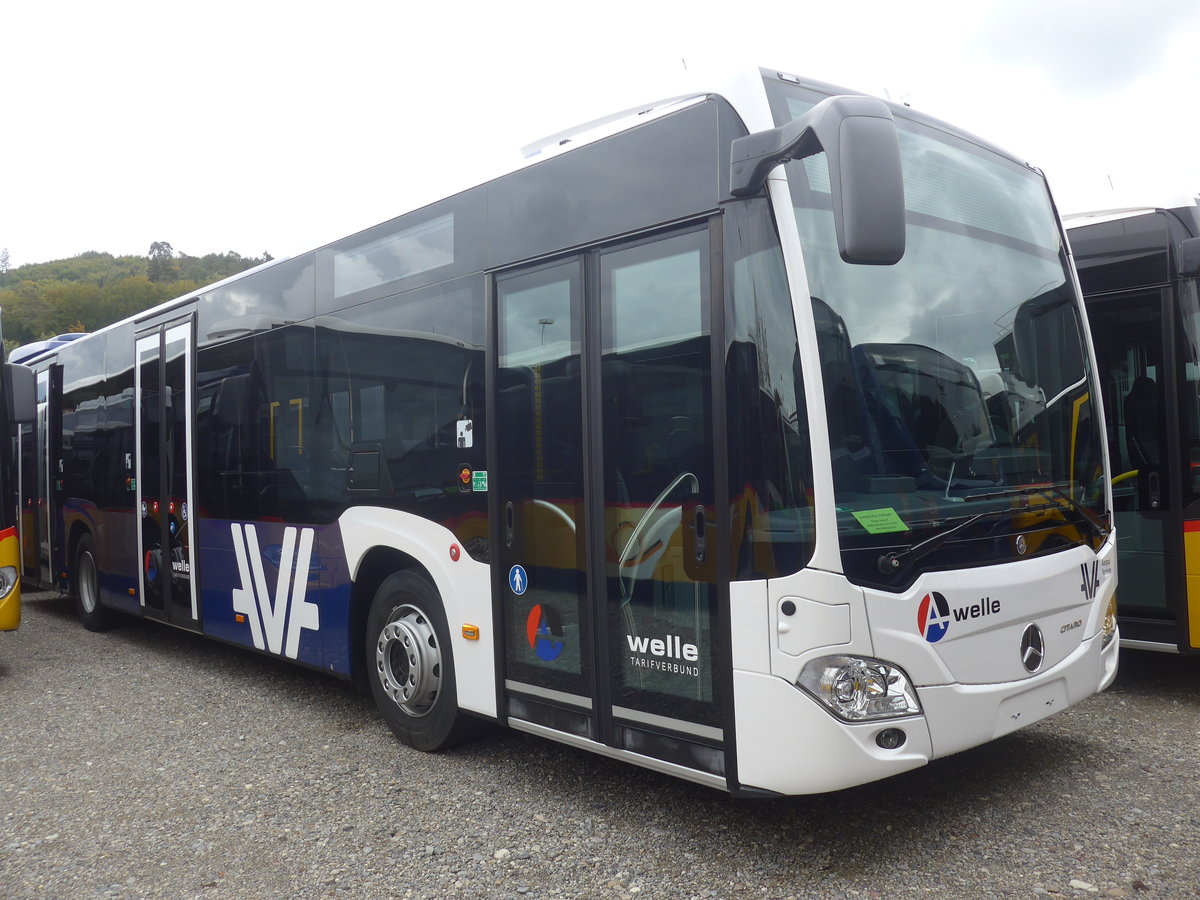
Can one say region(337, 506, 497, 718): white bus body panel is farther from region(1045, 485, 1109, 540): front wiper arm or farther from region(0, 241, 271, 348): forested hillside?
region(0, 241, 271, 348): forested hillside

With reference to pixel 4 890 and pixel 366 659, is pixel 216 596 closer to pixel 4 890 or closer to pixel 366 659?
pixel 366 659

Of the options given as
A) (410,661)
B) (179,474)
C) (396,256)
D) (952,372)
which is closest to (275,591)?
(410,661)

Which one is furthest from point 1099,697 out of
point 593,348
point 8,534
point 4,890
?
point 8,534

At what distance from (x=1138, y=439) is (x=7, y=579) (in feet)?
26.7

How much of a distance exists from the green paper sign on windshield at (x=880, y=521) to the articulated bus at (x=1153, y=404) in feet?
10.00

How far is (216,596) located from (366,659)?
75.1 inches

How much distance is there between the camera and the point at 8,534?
7.63 m

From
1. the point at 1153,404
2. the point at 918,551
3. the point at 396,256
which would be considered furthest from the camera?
the point at 1153,404

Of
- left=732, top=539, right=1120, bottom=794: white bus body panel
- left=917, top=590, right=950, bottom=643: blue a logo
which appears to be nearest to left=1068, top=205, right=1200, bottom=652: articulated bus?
left=732, top=539, right=1120, bottom=794: white bus body panel

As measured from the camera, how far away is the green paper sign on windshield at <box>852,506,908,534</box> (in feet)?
10.8

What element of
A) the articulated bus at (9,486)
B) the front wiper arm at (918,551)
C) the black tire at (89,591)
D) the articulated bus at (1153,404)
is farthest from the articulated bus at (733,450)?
the black tire at (89,591)

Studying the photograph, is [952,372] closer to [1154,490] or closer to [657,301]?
[657,301]

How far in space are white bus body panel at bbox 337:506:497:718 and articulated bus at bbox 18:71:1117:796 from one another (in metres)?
0.02

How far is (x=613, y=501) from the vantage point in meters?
3.90
